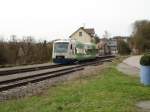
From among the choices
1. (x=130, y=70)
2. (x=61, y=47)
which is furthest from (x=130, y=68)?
(x=61, y=47)

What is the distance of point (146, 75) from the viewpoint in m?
16.8

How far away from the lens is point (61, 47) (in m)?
46.4

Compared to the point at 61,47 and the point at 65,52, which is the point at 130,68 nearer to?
the point at 65,52

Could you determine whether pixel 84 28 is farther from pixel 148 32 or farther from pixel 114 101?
pixel 114 101

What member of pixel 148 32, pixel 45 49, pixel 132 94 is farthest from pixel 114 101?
pixel 148 32

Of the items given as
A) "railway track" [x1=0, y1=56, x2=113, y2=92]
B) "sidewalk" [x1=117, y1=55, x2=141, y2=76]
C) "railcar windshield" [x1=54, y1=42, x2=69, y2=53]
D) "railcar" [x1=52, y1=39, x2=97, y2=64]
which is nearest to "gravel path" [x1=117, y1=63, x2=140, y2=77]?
"sidewalk" [x1=117, y1=55, x2=141, y2=76]

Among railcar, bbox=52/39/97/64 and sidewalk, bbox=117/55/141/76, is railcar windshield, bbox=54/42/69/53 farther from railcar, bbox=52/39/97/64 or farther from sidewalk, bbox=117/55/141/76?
sidewalk, bbox=117/55/141/76

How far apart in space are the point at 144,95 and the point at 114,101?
7.23 feet

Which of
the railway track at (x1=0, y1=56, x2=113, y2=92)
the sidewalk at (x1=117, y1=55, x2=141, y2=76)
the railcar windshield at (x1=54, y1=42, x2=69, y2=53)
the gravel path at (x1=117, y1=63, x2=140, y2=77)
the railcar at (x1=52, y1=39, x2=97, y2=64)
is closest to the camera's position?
the railway track at (x1=0, y1=56, x2=113, y2=92)

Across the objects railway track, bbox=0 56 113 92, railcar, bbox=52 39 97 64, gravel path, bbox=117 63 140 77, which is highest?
railcar, bbox=52 39 97 64

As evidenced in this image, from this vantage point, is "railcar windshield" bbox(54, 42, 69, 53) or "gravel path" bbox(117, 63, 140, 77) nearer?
"gravel path" bbox(117, 63, 140, 77)

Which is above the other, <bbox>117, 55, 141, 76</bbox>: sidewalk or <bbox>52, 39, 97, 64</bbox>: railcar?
<bbox>52, 39, 97, 64</bbox>: railcar

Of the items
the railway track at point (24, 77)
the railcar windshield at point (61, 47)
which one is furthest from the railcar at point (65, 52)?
the railway track at point (24, 77)

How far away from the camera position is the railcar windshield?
1807 inches
